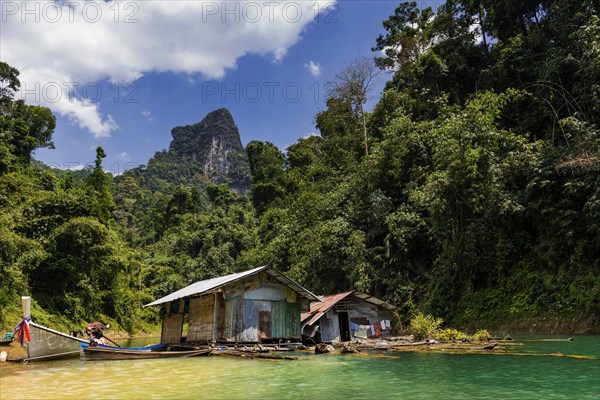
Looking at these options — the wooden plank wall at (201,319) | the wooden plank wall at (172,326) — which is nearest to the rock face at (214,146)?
the wooden plank wall at (172,326)

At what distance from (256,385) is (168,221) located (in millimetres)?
54564

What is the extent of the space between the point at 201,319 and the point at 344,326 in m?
6.98

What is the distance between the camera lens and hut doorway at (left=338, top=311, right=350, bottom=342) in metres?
20.5

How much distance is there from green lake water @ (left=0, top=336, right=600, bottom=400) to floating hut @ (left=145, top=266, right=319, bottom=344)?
2.47m

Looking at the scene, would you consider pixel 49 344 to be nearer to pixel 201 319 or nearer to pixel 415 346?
pixel 201 319

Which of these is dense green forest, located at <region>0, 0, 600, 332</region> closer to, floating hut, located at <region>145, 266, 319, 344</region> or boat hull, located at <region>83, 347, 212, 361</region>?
floating hut, located at <region>145, 266, 319, 344</region>

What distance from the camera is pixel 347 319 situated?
2053 cm

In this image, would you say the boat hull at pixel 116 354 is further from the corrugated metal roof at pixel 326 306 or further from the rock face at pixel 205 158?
the rock face at pixel 205 158

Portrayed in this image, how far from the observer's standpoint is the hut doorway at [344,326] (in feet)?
67.2

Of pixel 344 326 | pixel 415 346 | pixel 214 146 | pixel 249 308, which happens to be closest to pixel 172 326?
pixel 249 308

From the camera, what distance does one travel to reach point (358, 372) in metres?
10.9

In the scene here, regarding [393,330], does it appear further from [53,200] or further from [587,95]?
[53,200]

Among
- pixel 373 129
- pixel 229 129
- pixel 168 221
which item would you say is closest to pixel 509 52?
pixel 373 129

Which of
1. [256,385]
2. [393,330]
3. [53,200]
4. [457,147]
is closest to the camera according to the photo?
[256,385]
